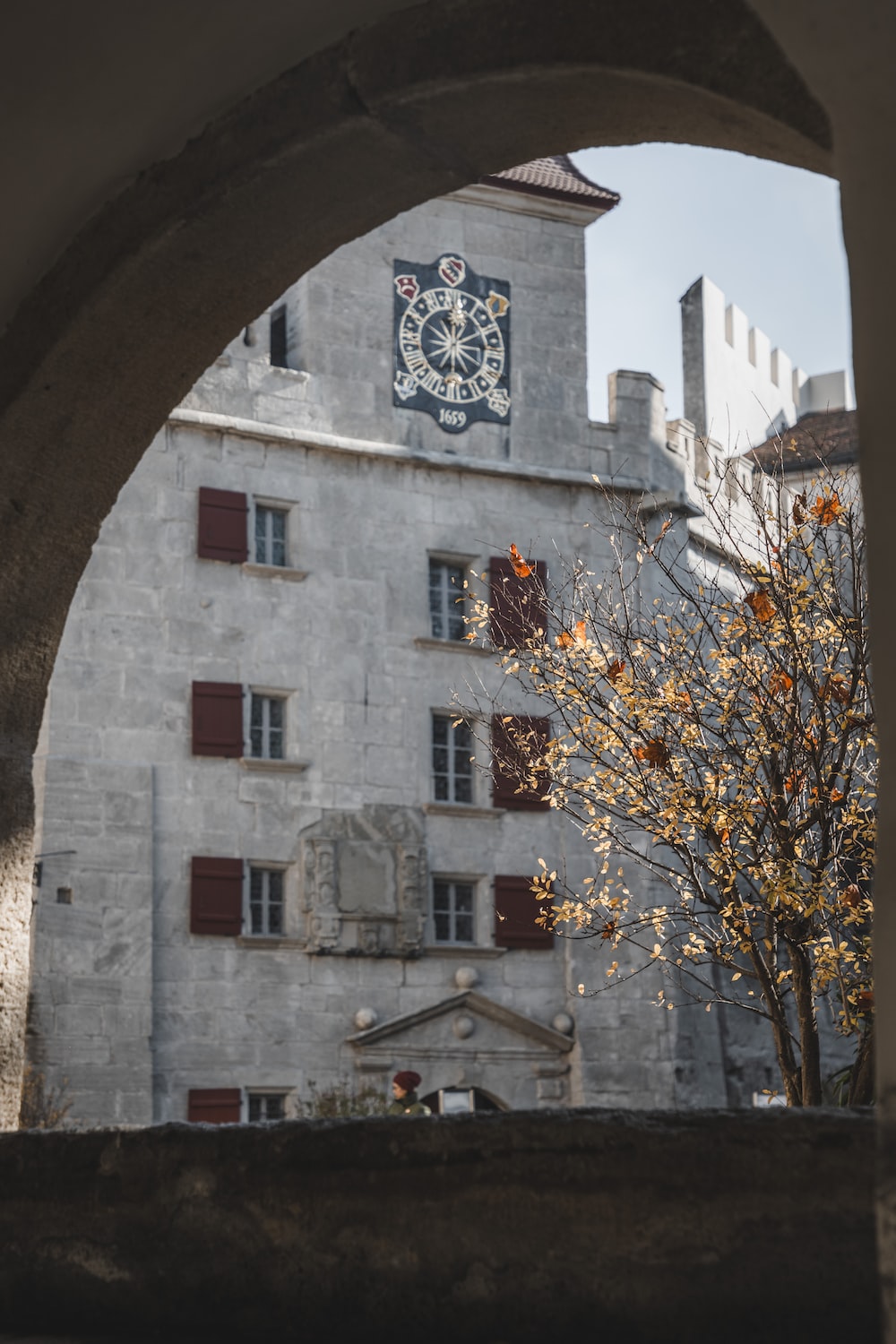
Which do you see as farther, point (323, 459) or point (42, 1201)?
point (323, 459)

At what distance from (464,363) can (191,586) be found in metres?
4.35

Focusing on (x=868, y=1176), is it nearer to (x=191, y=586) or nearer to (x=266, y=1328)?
(x=266, y=1328)

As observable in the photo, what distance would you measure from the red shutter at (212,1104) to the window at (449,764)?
12.7 feet

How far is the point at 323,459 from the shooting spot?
1905cm

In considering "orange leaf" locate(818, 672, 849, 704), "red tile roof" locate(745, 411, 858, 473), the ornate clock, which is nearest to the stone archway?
"orange leaf" locate(818, 672, 849, 704)

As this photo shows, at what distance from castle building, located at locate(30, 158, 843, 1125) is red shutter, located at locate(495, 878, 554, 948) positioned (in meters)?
0.03

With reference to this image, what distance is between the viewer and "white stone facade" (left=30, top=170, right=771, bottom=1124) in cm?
1677

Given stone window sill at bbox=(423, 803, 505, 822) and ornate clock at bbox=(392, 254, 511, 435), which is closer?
stone window sill at bbox=(423, 803, 505, 822)

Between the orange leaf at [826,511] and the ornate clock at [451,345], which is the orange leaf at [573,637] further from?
the ornate clock at [451,345]

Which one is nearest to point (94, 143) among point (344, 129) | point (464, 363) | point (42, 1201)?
point (344, 129)

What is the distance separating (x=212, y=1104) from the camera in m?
16.5

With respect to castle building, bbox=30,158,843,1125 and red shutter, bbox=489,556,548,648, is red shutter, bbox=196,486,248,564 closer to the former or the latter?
castle building, bbox=30,158,843,1125

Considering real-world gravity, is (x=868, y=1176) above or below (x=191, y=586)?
below

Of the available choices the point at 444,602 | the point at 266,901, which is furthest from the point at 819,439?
the point at 266,901
